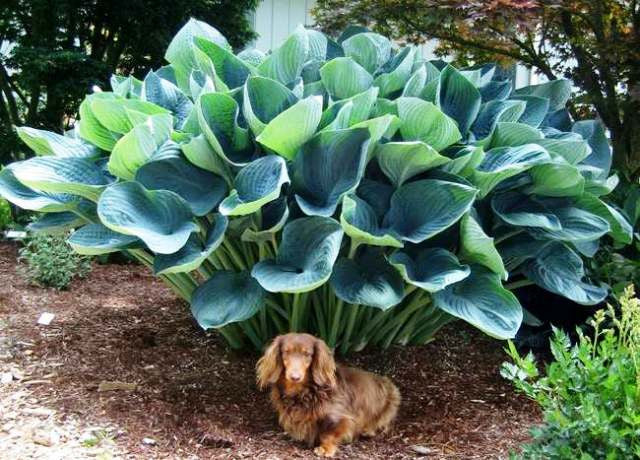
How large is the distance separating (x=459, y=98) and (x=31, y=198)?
192 cm

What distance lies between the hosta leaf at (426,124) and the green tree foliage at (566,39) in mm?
1103

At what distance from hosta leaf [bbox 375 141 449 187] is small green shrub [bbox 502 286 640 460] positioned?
80cm

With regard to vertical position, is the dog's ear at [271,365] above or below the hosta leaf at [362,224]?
below

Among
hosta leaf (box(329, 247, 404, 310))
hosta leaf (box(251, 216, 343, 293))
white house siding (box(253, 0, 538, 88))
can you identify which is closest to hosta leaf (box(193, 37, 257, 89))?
hosta leaf (box(251, 216, 343, 293))

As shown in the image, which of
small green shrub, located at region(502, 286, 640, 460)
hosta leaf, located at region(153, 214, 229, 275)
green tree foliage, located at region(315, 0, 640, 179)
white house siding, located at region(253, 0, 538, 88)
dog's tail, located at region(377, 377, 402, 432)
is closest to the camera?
small green shrub, located at region(502, 286, 640, 460)

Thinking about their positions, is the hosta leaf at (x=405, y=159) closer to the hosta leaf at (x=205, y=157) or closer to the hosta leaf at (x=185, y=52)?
the hosta leaf at (x=205, y=157)

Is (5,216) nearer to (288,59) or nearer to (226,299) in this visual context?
(288,59)

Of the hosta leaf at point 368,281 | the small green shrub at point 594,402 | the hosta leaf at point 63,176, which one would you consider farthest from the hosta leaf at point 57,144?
the small green shrub at point 594,402

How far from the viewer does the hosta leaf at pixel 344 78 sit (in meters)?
2.99

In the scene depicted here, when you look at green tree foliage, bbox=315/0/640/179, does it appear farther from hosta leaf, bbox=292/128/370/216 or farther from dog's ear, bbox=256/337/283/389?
dog's ear, bbox=256/337/283/389

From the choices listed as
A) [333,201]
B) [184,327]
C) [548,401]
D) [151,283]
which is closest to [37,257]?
[151,283]

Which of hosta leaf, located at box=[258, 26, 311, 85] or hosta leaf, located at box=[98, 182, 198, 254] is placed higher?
hosta leaf, located at box=[258, 26, 311, 85]

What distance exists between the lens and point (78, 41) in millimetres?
6328

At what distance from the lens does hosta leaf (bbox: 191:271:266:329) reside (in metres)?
2.73
